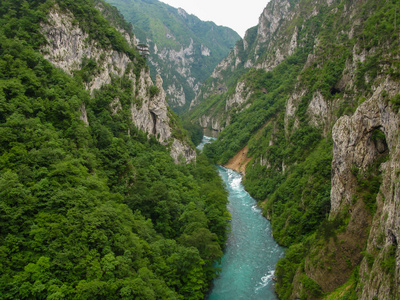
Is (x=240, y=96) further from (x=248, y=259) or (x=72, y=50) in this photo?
(x=248, y=259)

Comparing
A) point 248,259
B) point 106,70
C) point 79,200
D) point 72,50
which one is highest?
point 72,50

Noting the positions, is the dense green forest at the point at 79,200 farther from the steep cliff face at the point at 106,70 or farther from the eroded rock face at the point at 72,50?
the steep cliff face at the point at 106,70

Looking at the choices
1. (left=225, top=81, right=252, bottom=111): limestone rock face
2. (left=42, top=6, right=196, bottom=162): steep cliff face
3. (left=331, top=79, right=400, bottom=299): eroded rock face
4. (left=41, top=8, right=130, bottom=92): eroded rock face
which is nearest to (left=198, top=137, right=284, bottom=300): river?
(left=331, top=79, right=400, bottom=299): eroded rock face

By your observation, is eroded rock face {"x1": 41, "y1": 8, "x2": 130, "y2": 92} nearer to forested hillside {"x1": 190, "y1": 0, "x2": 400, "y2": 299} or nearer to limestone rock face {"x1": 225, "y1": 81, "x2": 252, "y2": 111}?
forested hillside {"x1": 190, "y1": 0, "x2": 400, "y2": 299}

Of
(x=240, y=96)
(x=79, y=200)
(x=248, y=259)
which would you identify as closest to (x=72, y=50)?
(x=79, y=200)

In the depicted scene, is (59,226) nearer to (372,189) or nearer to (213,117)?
(372,189)
